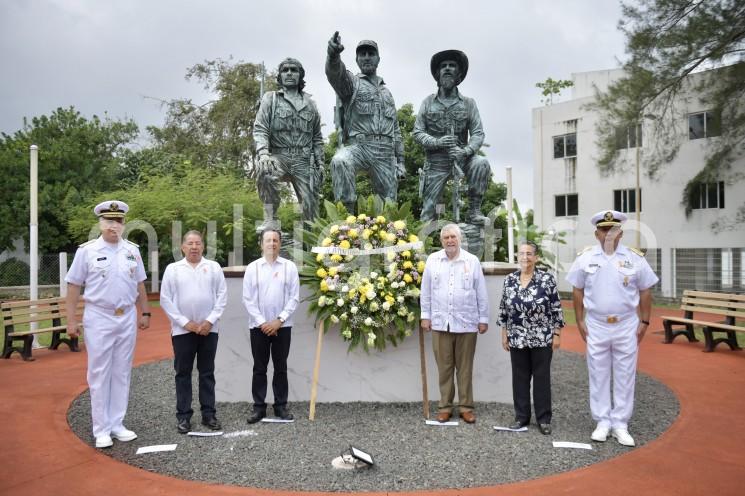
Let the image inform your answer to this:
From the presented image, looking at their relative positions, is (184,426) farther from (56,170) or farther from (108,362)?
(56,170)


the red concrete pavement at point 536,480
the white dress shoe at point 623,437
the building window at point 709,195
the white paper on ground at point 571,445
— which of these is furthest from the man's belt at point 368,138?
the building window at point 709,195

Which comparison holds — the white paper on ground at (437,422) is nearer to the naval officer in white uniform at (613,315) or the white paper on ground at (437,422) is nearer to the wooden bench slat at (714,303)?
the naval officer in white uniform at (613,315)

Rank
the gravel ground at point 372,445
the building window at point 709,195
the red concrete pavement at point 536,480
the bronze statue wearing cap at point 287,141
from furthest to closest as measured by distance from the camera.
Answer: the building window at point 709,195 < the bronze statue wearing cap at point 287,141 < the gravel ground at point 372,445 < the red concrete pavement at point 536,480

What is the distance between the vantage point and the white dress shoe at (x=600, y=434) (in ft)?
15.6

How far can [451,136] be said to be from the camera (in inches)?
266

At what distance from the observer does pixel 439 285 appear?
5230 millimetres

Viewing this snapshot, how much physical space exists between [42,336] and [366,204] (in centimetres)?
841

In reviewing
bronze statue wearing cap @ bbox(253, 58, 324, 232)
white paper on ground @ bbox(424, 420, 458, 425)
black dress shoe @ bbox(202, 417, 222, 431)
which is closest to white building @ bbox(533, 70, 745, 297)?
bronze statue wearing cap @ bbox(253, 58, 324, 232)

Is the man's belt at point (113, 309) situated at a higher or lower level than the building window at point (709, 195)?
lower

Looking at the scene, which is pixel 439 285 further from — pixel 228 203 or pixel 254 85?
pixel 254 85

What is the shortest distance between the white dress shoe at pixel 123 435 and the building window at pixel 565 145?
20.3 m

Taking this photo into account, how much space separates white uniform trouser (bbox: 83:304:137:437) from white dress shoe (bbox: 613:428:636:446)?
4.15 meters

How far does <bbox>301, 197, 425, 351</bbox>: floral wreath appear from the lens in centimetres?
550

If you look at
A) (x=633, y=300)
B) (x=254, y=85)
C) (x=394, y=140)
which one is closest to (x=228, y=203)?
(x=254, y=85)
